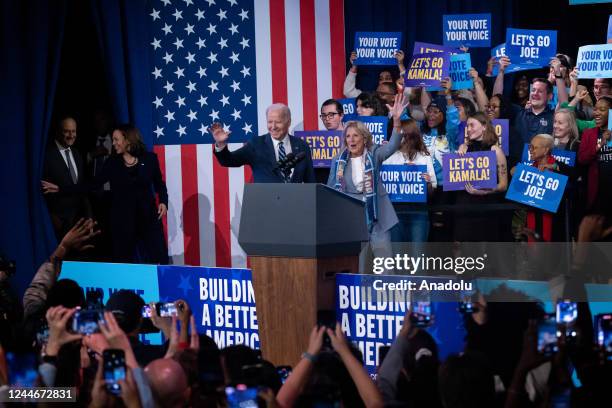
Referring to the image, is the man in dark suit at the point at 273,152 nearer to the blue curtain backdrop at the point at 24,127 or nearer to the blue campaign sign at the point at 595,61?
the blue curtain backdrop at the point at 24,127

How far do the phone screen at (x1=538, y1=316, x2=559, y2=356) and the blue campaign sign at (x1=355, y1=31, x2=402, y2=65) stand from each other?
618 cm

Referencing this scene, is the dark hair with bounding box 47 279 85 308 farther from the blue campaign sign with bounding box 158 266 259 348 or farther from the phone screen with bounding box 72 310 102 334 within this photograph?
the phone screen with bounding box 72 310 102 334

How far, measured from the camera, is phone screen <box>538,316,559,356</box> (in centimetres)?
331

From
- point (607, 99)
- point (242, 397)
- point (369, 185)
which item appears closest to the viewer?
point (242, 397)

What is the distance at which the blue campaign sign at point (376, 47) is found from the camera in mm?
→ 9328

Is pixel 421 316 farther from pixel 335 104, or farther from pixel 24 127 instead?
pixel 24 127

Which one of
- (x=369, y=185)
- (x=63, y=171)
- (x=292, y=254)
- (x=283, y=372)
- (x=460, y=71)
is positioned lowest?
(x=283, y=372)

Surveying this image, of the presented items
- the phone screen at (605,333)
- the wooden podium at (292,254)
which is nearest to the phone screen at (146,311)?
the wooden podium at (292,254)

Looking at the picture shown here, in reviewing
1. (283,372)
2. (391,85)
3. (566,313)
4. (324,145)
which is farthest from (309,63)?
(566,313)

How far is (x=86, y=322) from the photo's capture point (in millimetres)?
3648

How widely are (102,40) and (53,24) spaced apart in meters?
0.54

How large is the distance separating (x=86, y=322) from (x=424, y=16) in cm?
729

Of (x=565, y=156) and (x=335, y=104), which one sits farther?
(x=335, y=104)

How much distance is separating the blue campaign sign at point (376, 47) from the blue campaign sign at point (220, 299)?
4337 mm
